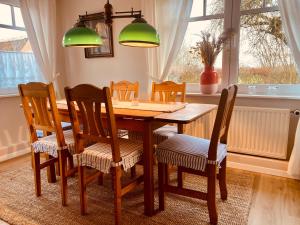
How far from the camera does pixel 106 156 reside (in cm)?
166

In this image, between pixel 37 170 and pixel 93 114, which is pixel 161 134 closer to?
pixel 93 114

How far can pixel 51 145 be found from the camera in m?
1.98

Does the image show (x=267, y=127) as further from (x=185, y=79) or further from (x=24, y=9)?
(x=24, y=9)

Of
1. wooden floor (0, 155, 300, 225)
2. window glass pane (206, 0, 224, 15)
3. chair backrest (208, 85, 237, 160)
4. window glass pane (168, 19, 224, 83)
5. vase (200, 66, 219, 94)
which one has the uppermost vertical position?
window glass pane (206, 0, 224, 15)

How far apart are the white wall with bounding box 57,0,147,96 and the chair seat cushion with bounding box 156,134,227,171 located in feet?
5.04

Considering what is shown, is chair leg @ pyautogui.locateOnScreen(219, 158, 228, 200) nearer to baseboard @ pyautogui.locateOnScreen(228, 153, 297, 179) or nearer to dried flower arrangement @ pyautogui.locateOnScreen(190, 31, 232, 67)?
baseboard @ pyautogui.locateOnScreen(228, 153, 297, 179)

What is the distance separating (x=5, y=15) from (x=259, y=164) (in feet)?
11.8

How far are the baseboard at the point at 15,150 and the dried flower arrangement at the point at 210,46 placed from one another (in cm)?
266

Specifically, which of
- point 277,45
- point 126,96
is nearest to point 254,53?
point 277,45

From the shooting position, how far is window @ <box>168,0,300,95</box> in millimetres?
2457

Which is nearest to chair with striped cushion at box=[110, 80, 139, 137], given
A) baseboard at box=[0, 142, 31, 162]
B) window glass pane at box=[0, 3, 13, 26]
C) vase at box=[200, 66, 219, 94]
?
vase at box=[200, 66, 219, 94]

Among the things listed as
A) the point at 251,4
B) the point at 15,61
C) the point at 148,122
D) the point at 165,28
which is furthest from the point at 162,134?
the point at 15,61

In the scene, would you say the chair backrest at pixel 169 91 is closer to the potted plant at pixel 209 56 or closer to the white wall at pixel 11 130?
the potted plant at pixel 209 56

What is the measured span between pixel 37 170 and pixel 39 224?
19.1 inches
